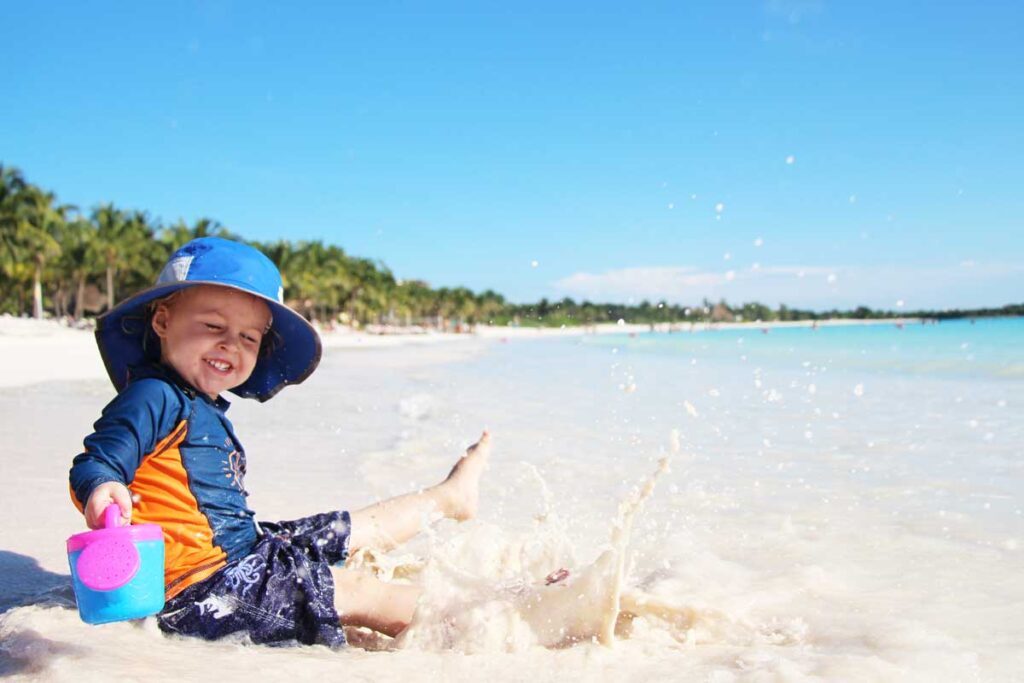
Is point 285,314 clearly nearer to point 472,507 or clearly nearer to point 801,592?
point 472,507

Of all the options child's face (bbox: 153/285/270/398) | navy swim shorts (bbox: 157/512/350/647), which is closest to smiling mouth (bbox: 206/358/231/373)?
child's face (bbox: 153/285/270/398)

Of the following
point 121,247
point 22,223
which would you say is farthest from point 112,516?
point 121,247

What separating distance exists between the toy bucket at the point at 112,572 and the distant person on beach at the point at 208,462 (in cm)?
29

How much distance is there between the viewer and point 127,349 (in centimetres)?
244

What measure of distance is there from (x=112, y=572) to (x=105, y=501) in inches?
7.1

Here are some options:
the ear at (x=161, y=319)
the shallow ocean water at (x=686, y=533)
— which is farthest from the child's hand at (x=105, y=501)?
the ear at (x=161, y=319)

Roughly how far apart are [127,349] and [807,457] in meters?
5.29

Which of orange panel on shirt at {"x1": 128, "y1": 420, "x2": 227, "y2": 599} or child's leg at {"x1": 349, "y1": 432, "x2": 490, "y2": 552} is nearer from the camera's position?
orange panel on shirt at {"x1": 128, "y1": 420, "x2": 227, "y2": 599}

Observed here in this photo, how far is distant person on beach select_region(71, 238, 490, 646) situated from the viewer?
2137 mm

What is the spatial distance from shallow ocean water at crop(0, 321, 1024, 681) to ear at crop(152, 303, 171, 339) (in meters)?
0.86

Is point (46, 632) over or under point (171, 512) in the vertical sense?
under

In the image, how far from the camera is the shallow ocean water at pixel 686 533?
217cm

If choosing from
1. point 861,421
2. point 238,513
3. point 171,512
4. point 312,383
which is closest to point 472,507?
point 238,513

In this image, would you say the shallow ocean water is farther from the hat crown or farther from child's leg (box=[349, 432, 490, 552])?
the hat crown
